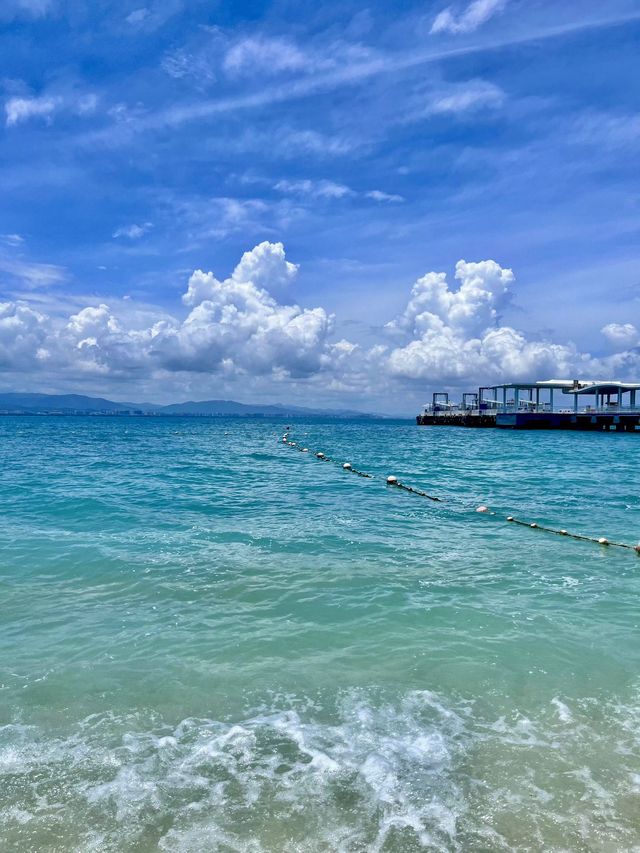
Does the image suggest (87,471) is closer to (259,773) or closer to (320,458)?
(320,458)

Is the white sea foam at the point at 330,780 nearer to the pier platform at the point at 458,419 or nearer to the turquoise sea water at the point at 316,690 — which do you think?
the turquoise sea water at the point at 316,690

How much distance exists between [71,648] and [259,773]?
4597mm

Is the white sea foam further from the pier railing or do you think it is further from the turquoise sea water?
the pier railing

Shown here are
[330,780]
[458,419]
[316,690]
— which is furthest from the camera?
[458,419]

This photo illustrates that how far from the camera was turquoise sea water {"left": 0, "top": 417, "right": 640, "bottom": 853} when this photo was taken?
5.14m

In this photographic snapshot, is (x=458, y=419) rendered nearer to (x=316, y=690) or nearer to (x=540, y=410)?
(x=540, y=410)

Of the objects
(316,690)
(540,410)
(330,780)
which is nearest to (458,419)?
(540,410)

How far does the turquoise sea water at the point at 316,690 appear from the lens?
5.14m

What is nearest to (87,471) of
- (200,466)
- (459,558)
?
(200,466)

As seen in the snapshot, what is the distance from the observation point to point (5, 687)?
761 cm

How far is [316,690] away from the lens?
7.59 metres

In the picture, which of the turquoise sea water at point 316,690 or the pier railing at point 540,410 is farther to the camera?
the pier railing at point 540,410

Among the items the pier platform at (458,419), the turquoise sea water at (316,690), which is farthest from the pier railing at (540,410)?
the turquoise sea water at (316,690)

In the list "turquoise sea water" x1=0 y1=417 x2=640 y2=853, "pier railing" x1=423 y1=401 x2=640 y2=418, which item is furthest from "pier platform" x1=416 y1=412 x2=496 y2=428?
"turquoise sea water" x1=0 y1=417 x2=640 y2=853
